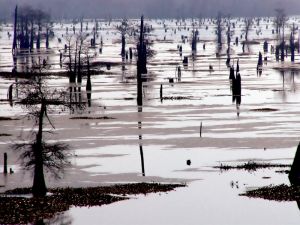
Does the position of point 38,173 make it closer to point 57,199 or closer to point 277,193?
point 57,199

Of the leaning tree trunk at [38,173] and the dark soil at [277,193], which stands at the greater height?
the leaning tree trunk at [38,173]

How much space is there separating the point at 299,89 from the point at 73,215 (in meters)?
66.2

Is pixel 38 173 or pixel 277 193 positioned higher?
pixel 38 173

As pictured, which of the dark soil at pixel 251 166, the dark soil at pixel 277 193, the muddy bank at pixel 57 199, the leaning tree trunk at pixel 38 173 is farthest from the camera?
the dark soil at pixel 251 166

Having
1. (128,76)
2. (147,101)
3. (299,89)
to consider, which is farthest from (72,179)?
(128,76)

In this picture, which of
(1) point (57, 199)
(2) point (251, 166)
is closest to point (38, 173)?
(1) point (57, 199)

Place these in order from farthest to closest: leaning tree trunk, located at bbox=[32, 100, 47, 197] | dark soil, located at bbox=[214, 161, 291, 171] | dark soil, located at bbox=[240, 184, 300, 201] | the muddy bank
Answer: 1. dark soil, located at bbox=[214, 161, 291, 171]
2. leaning tree trunk, located at bbox=[32, 100, 47, 197]
3. dark soil, located at bbox=[240, 184, 300, 201]
4. the muddy bank

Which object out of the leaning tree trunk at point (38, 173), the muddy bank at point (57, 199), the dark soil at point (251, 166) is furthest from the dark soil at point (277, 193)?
the leaning tree trunk at point (38, 173)

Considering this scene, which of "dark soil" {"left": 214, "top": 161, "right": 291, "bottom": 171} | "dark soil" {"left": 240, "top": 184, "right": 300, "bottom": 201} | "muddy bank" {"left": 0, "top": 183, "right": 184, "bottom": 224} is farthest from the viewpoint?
"dark soil" {"left": 214, "top": 161, "right": 291, "bottom": 171}

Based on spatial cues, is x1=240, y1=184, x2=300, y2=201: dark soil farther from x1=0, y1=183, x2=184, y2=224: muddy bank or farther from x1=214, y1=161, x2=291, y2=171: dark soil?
x1=214, y1=161, x2=291, y2=171: dark soil

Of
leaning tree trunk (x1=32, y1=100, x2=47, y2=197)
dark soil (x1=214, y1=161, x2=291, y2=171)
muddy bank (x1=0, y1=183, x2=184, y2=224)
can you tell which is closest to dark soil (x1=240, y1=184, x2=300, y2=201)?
muddy bank (x1=0, y1=183, x2=184, y2=224)

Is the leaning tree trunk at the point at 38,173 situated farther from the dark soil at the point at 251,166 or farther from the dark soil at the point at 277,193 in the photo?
the dark soil at the point at 251,166

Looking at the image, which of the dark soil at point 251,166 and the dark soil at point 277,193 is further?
the dark soil at point 251,166

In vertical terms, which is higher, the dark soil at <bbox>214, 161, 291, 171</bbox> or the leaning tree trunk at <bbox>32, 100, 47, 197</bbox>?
the leaning tree trunk at <bbox>32, 100, 47, 197</bbox>
